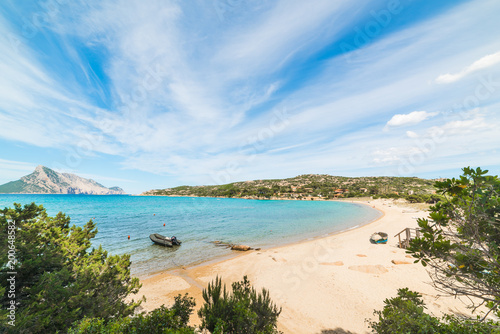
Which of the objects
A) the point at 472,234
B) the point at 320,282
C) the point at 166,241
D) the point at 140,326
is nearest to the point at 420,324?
the point at 472,234

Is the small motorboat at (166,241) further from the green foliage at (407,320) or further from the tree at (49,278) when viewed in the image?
the green foliage at (407,320)

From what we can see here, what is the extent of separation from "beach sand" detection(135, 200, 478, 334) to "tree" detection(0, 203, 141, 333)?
17.6 ft

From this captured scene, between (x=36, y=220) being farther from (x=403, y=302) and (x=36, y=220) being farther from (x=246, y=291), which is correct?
(x=403, y=302)

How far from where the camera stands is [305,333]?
9.30 metres

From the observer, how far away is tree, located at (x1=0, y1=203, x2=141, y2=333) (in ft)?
17.0

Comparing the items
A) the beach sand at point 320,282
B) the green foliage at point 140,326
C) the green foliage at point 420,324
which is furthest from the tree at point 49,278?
the green foliage at point 420,324

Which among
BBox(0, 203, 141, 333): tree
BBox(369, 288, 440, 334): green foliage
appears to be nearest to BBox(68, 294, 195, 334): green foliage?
BBox(0, 203, 141, 333): tree

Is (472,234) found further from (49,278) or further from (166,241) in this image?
(166,241)

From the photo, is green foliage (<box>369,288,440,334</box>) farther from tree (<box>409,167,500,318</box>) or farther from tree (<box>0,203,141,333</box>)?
tree (<box>0,203,141,333</box>)

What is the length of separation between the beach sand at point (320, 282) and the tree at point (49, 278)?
5.37 meters

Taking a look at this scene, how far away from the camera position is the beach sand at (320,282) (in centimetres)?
→ 1060

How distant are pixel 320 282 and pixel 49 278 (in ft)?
53.2

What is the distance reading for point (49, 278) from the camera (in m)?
5.79

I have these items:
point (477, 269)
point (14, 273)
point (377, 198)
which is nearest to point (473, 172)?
point (477, 269)
